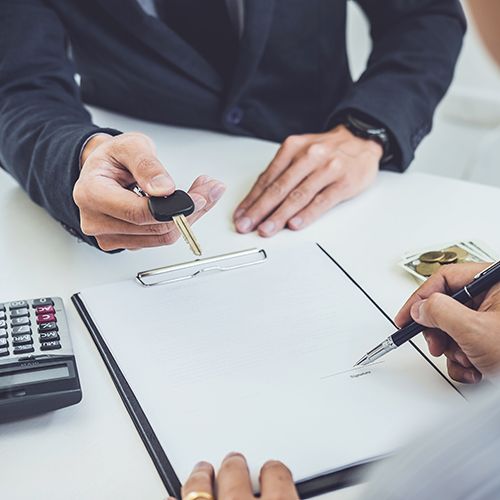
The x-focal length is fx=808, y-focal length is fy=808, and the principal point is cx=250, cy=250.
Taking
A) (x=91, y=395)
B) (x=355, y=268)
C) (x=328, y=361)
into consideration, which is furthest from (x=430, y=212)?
(x=91, y=395)

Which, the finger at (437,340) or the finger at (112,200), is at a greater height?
the finger at (437,340)

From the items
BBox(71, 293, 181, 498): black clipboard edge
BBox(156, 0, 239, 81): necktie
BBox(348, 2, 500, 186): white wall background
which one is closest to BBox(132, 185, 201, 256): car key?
BBox(71, 293, 181, 498): black clipboard edge

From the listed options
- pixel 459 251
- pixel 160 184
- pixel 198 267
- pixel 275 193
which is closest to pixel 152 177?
pixel 160 184

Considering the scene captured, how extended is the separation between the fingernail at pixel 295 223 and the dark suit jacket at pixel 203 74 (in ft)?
0.66

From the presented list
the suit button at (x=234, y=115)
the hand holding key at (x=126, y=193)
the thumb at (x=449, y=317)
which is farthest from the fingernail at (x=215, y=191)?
the suit button at (x=234, y=115)

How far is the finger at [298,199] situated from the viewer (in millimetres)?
898

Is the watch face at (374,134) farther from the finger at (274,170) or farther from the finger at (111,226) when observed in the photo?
the finger at (111,226)

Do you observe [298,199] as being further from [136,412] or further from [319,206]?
[136,412]

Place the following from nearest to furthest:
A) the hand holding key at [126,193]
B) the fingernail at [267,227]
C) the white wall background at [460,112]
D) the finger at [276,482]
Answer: the finger at [276,482] → the hand holding key at [126,193] → the fingernail at [267,227] → the white wall background at [460,112]

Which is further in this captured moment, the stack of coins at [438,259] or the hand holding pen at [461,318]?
the stack of coins at [438,259]

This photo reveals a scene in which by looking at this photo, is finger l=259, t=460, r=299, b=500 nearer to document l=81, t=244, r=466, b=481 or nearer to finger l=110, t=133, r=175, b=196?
document l=81, t=244, r=466, b=481

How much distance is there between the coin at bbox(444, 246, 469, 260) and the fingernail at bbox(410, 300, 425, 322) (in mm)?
161

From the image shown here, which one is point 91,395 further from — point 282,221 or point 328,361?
point 282,221

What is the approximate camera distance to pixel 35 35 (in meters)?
1.04
